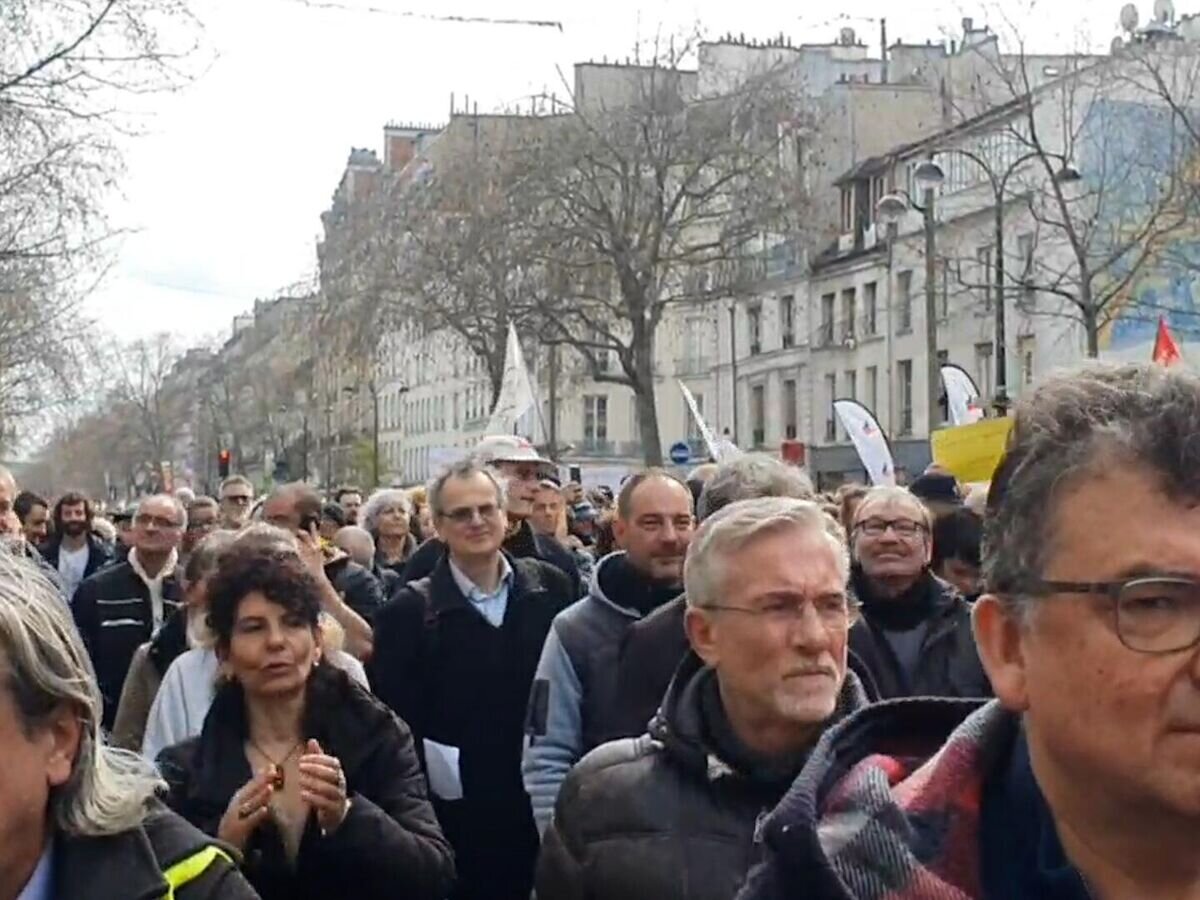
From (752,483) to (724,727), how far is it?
75.1 inches

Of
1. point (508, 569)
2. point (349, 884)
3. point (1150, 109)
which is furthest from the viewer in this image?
point (1150, 109)

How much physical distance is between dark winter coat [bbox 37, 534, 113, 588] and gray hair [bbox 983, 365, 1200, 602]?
34.7ft

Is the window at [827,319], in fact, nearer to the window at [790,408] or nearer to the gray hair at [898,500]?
the window at [790,408]

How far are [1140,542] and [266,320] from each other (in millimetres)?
95525

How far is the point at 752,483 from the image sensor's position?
531cm

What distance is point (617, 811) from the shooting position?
11.2 ft

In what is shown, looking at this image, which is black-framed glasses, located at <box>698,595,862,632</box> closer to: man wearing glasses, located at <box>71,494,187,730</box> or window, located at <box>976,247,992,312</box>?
man wearing glasses, located at <box>71,494,187,730</box>

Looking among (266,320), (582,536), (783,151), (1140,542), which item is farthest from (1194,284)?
(266,320)

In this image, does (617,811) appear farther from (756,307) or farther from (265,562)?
(756,307)

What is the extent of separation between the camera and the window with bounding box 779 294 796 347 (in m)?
55.2

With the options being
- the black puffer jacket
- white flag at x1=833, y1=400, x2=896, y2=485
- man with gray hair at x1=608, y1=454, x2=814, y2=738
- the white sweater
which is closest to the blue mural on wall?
white flag at x1=833, y1=400, x2=896, y2=485

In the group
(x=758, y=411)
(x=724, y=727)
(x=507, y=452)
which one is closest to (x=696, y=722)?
(x=724, y=727)

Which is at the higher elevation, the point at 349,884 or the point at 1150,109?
the point at 1150,109

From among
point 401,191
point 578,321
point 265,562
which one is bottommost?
point 265,562
